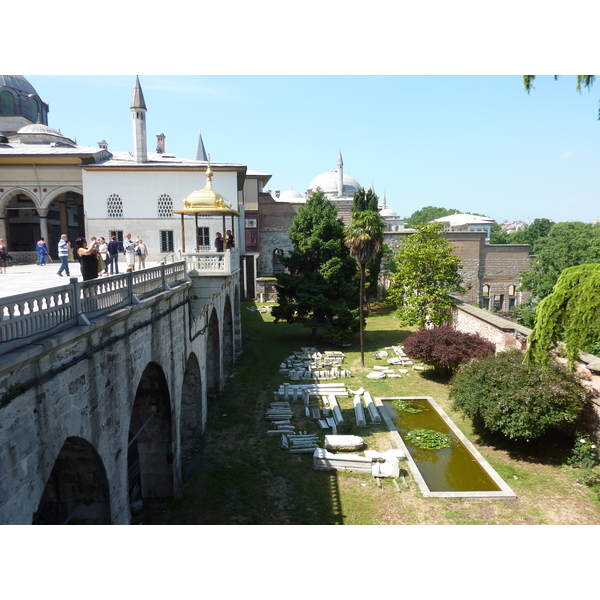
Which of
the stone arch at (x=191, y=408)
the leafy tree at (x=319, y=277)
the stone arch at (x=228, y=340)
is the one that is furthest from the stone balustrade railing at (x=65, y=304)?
the leafy tree at (x=319, y=277)

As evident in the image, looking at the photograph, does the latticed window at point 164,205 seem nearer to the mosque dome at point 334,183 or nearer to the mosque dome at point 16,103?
the mosque dome at point 16,103

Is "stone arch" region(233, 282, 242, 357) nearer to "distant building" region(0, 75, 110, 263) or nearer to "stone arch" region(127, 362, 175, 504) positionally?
"distant building" region(0, 75, 110, 263)

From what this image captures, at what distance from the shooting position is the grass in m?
11.1

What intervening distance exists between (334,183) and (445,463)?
6710 cm

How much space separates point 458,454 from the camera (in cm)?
1457

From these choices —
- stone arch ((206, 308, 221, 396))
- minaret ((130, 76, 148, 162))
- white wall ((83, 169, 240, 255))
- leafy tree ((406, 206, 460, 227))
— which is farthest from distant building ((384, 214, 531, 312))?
leafy tree ((406, 206, 460, 227))

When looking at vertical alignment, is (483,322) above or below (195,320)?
below

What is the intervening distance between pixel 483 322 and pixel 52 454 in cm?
2031

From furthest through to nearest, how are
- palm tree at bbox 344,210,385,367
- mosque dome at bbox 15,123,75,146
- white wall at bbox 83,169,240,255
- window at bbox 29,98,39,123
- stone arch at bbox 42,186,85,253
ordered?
window at bbox 29,98,39,123 → mosque dome at bbox 15,123,75,146 → stone arch at bbox 42,186,85,253 → white wall at bbox 83,169,240,255 → palm tree at bbox 344,210,385,367

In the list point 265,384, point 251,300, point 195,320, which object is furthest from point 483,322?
point 251,300

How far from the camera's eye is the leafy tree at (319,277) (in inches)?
1057

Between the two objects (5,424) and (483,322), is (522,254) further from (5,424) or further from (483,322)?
(5,424)

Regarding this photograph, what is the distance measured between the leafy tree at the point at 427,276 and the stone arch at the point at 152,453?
1628cm

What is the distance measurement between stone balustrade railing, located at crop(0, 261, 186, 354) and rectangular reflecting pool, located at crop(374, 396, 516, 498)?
9149 mm
